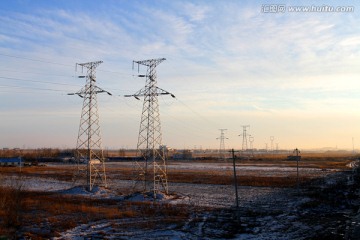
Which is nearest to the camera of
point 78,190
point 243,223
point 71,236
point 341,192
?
point 71,236

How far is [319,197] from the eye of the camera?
3000cm

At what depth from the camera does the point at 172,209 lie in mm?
24516

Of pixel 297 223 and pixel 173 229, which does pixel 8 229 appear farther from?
pixel 297 223

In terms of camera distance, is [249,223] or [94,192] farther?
[94,192]

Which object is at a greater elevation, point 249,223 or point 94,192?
point 94,192

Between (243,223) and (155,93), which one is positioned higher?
(155,93)

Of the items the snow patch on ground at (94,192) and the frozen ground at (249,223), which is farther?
the snow patch on ground at (94,192)

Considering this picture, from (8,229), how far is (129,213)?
740 cm

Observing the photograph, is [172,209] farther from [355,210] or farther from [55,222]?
[355,210]

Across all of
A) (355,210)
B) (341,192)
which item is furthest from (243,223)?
(341,192)

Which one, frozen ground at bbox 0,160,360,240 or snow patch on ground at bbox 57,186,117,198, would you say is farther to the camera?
snow patch on ground at bbox 57,186,117,198

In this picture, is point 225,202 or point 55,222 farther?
point 225,202

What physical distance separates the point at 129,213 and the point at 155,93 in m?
11.5

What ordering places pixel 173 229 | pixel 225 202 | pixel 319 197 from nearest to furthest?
pixel 173 229
pixel 225 202
pixel 319 197
